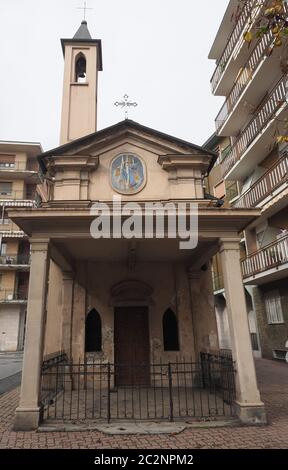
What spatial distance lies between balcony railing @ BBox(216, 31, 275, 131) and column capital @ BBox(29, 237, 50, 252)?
10524mm

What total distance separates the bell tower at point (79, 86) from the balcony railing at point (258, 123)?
7466 mm

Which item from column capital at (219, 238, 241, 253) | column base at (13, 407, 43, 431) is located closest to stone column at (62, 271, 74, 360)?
column base at (13, 407, 43, 431)

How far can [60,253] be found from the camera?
9461mm

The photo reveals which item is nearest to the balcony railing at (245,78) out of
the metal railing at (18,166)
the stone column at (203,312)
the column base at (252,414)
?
the stone column at (203,312)

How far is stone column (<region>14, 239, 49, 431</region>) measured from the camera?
662 centimetres

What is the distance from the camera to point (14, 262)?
30.6 meters

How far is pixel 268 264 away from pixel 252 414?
9.81m

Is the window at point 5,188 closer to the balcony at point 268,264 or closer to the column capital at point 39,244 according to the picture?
the balcony at point 268,264

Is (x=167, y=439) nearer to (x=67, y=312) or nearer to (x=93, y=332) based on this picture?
(x=93, y=332)

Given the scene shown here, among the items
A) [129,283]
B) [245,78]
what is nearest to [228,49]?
[245,78]

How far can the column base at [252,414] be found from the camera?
22.0 ft

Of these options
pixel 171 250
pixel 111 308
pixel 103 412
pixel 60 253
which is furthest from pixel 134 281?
pixel 103 412

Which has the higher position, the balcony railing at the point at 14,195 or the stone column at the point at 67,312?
the balcony railing at the point at 14,195
